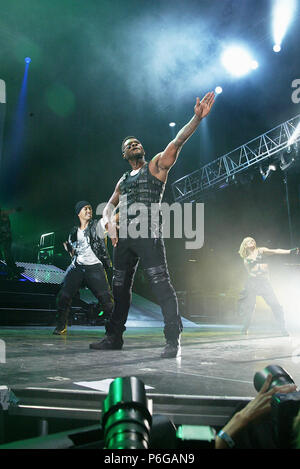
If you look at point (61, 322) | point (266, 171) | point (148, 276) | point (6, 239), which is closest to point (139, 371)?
point (148, 276)

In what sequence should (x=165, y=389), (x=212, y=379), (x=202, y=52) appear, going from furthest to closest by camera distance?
(x=202, y=52), (x=212, y=379), (x=165, y=389)

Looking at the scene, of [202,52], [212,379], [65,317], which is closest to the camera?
[212,379]

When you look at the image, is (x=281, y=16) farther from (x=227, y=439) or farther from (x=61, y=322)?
(x=227, y=439)

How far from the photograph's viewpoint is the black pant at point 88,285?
450 cm

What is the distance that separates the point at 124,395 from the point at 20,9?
9.35 m

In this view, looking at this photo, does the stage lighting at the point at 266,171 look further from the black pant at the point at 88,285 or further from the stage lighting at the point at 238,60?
the black pant at the point at 88,285

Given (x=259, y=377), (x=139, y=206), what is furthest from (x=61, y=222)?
(x=259, y=377)

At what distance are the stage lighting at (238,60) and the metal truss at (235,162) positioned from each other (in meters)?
1.78

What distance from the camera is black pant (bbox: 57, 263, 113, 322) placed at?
450 cm

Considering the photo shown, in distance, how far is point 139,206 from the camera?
2975 millimetres

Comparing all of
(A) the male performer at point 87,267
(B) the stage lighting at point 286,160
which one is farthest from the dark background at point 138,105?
(A) the male performer at point 87,267

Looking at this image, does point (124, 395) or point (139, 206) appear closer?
point (124, 395)

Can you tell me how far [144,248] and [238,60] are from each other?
7.76m

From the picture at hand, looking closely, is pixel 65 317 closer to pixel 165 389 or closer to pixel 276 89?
pixel 165 389
